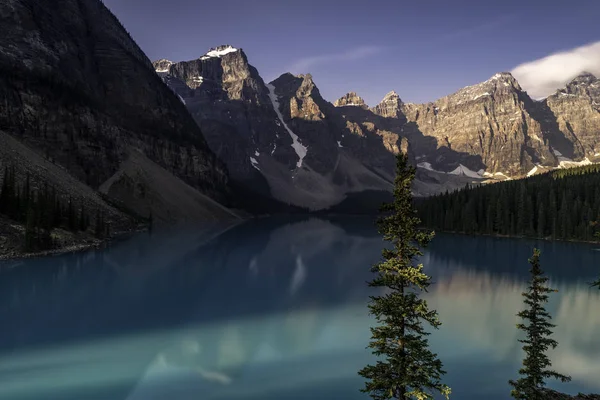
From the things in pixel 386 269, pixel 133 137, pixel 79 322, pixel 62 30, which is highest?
pixel 62 30

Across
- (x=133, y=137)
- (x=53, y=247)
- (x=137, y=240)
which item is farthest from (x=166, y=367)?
(x=133, y=137)

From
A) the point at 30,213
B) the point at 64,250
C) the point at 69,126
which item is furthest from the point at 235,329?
the point at 69,126

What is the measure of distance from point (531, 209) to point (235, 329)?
120149mm

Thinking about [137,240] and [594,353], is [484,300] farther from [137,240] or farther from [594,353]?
[137,240]

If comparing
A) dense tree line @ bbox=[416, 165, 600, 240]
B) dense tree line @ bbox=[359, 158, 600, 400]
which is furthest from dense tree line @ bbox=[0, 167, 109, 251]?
dense tree line @ bbox=[416, 165, 600, 240]

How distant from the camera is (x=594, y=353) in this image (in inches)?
1139

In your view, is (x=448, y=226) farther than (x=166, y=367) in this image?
Yes

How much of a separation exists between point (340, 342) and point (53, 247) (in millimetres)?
57150

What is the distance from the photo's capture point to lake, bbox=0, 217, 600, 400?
22453 millimetres

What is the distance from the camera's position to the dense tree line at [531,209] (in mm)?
116062

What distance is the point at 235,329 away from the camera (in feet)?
108

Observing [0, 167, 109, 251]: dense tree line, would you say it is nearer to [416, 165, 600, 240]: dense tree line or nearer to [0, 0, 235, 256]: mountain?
[0, 0, 235, 256]: mountain

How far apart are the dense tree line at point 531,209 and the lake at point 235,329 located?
5511 centimetres

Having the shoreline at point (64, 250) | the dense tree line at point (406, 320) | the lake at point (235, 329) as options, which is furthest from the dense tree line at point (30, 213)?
the dense tree line at point (406, 320)
